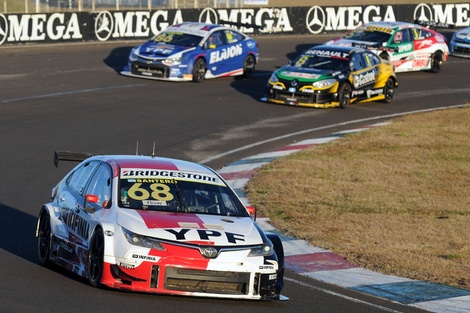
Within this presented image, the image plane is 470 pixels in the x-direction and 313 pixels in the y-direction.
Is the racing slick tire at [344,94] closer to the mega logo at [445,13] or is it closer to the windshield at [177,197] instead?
the windshield at [177,197]

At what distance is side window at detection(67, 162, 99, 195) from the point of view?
10930 mm

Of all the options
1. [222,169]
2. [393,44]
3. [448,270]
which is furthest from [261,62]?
[448,270]

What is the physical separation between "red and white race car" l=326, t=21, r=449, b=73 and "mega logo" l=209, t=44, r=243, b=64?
9.32ft

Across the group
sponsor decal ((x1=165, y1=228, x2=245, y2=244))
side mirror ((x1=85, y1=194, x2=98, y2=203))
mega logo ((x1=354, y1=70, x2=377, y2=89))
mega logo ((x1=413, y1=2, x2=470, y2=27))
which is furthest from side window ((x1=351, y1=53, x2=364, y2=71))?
mega logo ((x1=413, y1=2, x2=470, y2=27))

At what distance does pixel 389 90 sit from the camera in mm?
27375

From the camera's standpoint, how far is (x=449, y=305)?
1027cm

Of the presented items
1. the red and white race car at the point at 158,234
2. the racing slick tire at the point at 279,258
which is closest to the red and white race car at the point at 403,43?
the red and white race car at the point at 158,234

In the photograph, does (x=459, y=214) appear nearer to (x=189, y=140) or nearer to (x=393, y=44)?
(x=189, y=140)

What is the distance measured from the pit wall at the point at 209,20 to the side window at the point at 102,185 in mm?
20203

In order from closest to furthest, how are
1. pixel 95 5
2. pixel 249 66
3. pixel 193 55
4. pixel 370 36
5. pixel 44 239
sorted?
A: pixel 44 239 → pixel 193 55 → pixel 249 66 → pixel 370 36 → pixel 95 5

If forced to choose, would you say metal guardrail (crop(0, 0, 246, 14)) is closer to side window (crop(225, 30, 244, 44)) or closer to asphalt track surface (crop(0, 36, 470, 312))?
asphalt track surface (crop(0, 36, 470, 312))

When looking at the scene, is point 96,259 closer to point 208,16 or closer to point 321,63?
point 321,63

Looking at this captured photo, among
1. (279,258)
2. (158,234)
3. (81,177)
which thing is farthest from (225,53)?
(158,234)

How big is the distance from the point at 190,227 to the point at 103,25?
26.0 meters
